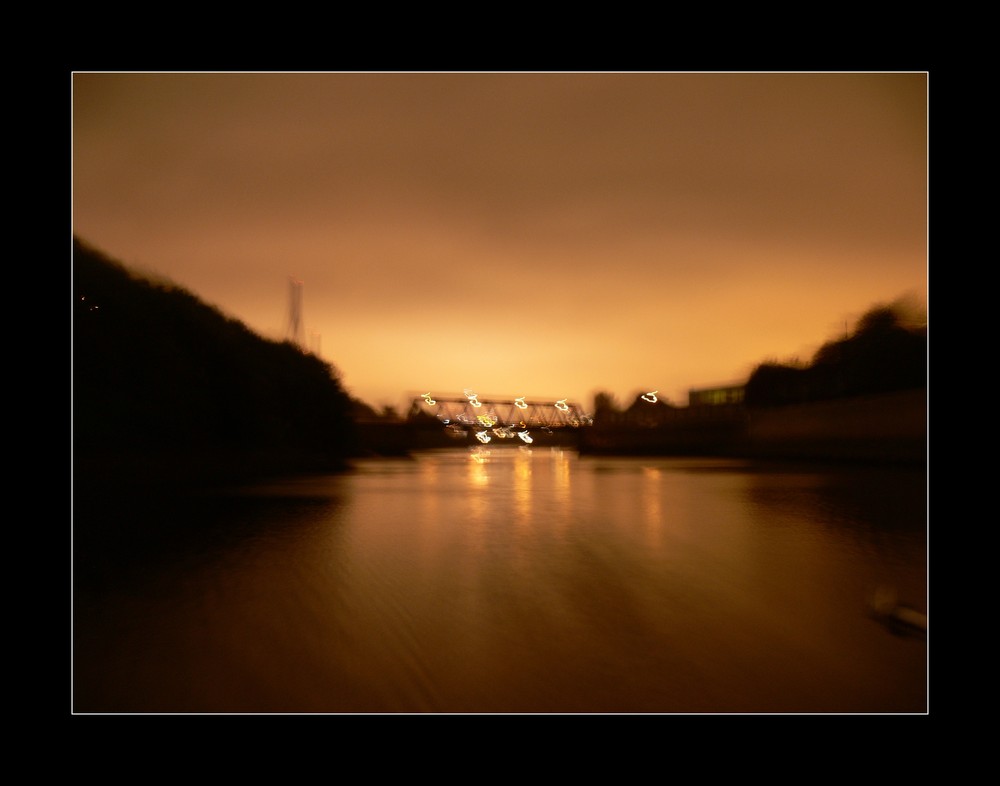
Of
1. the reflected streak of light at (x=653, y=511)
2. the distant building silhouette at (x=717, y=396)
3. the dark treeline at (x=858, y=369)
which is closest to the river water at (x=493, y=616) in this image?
the reflected streak of light at (x=653, y=511)

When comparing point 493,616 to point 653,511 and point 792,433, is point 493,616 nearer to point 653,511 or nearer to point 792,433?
point 653,511

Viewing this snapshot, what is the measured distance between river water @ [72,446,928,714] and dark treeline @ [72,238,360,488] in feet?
20.5

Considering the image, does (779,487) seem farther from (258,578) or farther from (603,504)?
(258,578)

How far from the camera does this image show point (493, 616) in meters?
6.00

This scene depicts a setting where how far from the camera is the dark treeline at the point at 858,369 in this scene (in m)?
28.9

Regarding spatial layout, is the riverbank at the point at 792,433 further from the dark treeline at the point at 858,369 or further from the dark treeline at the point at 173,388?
the dark treeline at the point at 173,388

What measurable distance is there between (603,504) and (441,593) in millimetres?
10395

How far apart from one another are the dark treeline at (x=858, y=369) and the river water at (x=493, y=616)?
64.8 ft

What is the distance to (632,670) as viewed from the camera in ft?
15.1

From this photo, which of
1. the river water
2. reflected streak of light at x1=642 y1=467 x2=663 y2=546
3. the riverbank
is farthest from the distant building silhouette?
the river water

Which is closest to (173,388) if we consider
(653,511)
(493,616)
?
(653,511)

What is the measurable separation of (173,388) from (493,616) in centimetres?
1877
